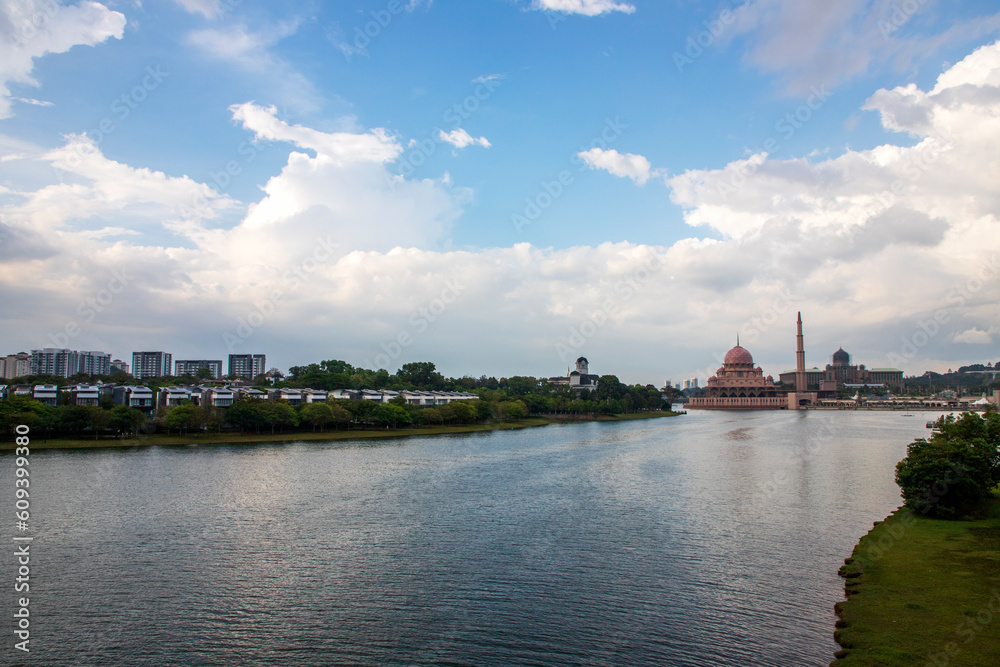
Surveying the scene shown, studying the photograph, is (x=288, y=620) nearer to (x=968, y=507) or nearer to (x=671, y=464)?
(x=968, y=507)

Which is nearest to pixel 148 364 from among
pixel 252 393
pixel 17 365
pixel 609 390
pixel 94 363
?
pixel 94 363

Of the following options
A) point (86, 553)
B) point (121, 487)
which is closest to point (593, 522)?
point (86, 553)

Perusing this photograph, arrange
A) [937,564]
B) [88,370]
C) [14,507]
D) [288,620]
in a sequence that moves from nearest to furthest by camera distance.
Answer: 1. [288,620]
2. [937,564]
3. [14,507]
4. [88,370]

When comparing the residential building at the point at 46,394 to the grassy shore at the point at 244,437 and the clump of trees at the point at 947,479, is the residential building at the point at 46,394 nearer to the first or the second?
the grassy shore at the point at 244,437

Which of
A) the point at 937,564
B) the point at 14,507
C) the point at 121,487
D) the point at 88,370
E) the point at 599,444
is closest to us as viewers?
the point at 937,564

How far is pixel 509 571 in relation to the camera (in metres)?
20.5

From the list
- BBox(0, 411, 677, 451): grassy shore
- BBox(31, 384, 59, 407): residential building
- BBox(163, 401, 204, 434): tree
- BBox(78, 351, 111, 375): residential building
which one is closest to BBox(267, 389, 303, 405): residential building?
BBox(0, 411, 677, 451): grassy shore

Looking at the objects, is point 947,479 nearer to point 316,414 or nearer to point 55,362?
point 316,414

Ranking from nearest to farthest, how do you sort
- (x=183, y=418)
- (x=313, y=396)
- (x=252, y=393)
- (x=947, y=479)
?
(x=947, y=479), (x=183, y=418), (x=252, y=393), (x=313, y=396)

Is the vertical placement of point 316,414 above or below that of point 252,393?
below

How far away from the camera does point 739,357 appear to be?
19350cm

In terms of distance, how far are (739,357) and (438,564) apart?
19102 cm

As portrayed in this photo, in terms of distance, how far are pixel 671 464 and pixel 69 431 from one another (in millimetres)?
57302

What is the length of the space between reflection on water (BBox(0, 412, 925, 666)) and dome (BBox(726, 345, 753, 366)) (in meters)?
159
